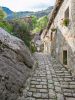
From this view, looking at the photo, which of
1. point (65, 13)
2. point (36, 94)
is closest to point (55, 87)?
point (36, 94)

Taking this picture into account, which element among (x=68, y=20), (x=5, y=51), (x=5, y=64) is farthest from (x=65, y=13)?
(x=5, y=64)

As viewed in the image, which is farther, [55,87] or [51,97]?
Answer: [55,87]

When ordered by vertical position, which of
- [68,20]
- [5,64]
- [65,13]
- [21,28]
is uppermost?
[21,28]

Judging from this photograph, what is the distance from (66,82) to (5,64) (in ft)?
9.27

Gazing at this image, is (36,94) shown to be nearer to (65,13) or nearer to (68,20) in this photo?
(68,20)

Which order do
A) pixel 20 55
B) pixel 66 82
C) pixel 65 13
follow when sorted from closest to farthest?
pixel 66 82, pixel 20 55, pixel 65 13

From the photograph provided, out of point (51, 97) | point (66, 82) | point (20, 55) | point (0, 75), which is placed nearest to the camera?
point (0, 75)

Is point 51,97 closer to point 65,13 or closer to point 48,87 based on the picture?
point 48,87

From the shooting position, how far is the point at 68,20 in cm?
969

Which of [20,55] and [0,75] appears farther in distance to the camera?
[20,55]

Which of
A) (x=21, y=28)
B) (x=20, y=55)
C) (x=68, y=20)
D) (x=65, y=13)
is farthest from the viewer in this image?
(x=21, y=28)

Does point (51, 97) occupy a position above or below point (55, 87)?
below

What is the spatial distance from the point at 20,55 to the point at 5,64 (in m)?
2.38

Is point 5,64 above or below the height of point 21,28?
below
